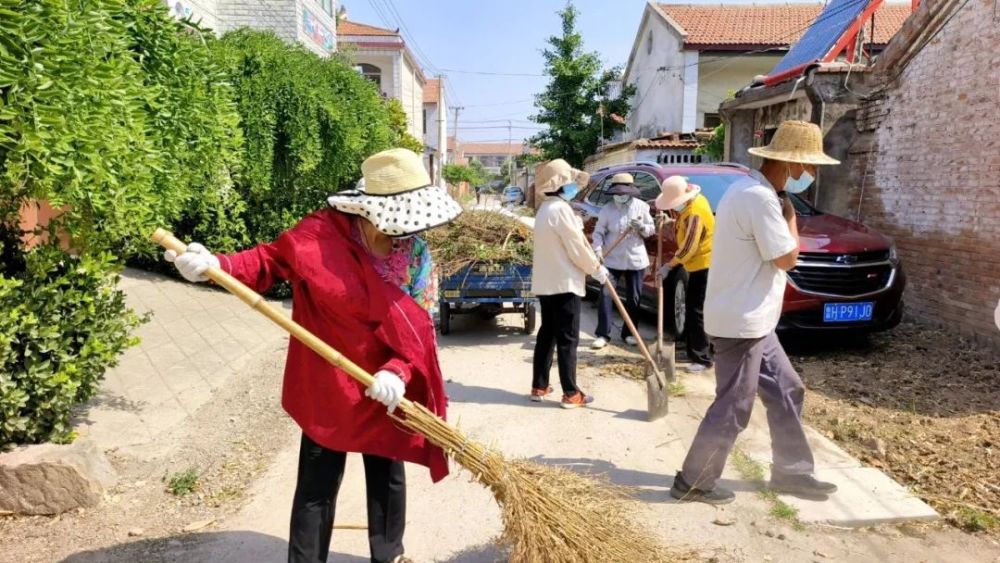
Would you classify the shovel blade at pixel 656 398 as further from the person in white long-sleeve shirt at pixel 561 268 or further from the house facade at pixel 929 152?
the house facade at pixel 929 152

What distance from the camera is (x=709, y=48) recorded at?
76.2 feet

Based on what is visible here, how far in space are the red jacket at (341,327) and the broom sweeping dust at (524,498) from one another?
0.10 meters

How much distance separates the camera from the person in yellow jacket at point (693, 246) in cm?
632

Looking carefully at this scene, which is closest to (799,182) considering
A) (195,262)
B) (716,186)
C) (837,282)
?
(195,262)

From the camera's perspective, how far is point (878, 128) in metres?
Result: 8.95

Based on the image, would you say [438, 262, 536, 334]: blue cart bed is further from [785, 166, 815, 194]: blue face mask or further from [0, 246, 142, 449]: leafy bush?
[785, 166, 815, 194]: blue face mask

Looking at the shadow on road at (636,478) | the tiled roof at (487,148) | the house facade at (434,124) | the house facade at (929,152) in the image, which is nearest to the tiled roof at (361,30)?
the house facade at (434,124)

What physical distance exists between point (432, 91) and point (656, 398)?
46.2 meters

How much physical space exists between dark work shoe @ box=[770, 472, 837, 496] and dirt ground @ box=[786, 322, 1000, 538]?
0.58 metres

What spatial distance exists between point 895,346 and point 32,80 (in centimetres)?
748

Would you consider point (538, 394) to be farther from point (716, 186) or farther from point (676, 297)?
point (716, 186)

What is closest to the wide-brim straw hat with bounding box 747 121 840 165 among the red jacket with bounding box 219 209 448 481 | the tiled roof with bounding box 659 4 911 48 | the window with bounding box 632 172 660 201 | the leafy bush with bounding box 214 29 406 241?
the red jacket with bounding box 219 209 448 481

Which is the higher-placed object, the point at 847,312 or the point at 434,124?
the point at 434,124

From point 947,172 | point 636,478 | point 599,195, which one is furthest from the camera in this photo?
point 599,195
